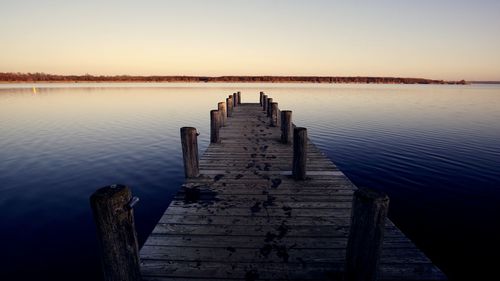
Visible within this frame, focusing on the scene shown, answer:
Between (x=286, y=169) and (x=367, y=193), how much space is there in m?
A: 4.49

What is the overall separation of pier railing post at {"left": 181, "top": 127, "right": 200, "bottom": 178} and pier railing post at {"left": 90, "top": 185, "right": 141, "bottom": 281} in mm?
3578

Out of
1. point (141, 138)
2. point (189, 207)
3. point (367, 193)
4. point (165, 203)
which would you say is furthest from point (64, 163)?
point (367, 193)

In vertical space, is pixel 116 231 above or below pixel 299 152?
above

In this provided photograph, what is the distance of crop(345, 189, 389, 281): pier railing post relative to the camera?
295cm

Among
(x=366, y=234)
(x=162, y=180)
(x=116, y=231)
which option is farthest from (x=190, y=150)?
Answer: (x=162, y=180)

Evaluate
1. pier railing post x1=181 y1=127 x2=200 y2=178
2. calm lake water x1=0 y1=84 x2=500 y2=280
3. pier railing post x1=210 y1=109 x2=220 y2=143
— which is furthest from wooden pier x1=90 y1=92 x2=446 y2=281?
pier railing post x1=210 y1=109 x2=220 y2=143

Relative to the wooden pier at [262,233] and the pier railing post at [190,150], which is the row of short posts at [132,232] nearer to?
the wooden pier at [262,233]

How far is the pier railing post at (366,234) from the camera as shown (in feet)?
9.67

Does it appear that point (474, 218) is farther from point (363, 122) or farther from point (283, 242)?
point (363, 122)

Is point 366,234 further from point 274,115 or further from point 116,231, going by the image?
point 274,115

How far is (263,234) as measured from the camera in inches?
171

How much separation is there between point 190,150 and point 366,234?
463cm

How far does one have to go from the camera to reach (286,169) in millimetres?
7449

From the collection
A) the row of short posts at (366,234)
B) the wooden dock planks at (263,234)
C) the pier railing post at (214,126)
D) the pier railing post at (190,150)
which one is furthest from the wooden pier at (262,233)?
the pier railing post at (214,126)
